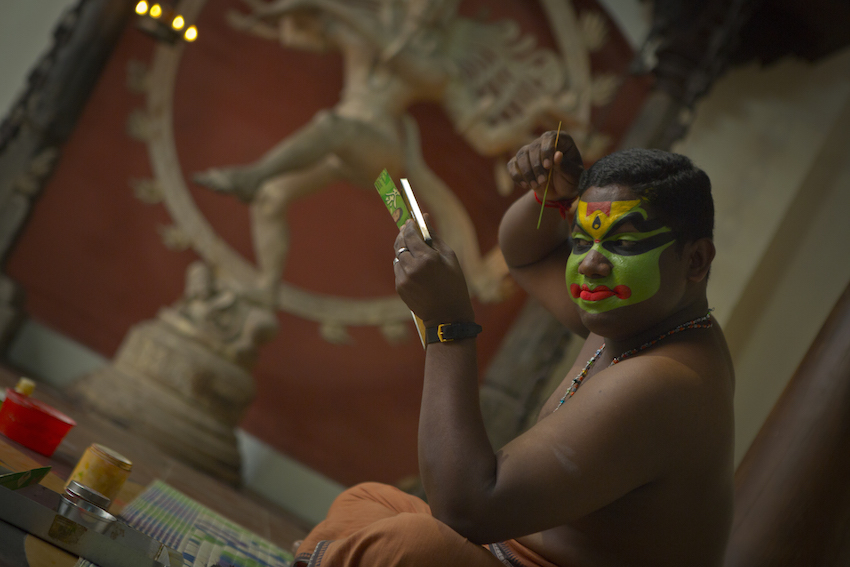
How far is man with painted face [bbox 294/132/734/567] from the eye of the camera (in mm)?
1022

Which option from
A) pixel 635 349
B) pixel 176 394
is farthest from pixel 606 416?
pixel 176 394

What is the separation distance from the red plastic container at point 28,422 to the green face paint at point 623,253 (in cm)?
131

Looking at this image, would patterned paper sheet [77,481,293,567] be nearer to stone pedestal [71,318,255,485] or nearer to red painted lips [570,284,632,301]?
red painted lips [570,284,632,301]

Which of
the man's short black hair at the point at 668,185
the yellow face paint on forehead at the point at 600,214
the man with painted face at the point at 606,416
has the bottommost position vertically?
the man with painted face at the point at 606,416

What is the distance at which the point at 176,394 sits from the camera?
3.49m

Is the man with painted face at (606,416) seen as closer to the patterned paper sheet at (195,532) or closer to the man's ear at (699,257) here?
the man's ear at (699,257)

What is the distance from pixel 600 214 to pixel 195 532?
1.30 meters

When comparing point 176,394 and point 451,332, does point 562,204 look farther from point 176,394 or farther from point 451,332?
point 176,394

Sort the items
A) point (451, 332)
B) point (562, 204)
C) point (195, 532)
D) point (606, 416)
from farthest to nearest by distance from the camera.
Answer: point (195, 532)
point (562, 204)
point (451, 332)
point (606, 416)

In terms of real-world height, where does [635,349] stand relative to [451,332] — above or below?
above

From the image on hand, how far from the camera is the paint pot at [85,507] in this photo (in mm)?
1185

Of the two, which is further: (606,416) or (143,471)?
(143,471)

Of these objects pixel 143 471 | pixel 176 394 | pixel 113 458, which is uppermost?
pixel 113 458

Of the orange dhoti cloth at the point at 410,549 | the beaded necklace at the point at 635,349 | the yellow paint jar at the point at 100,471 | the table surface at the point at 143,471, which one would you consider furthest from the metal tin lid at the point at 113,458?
the beaded necklace at the point at 635,349
